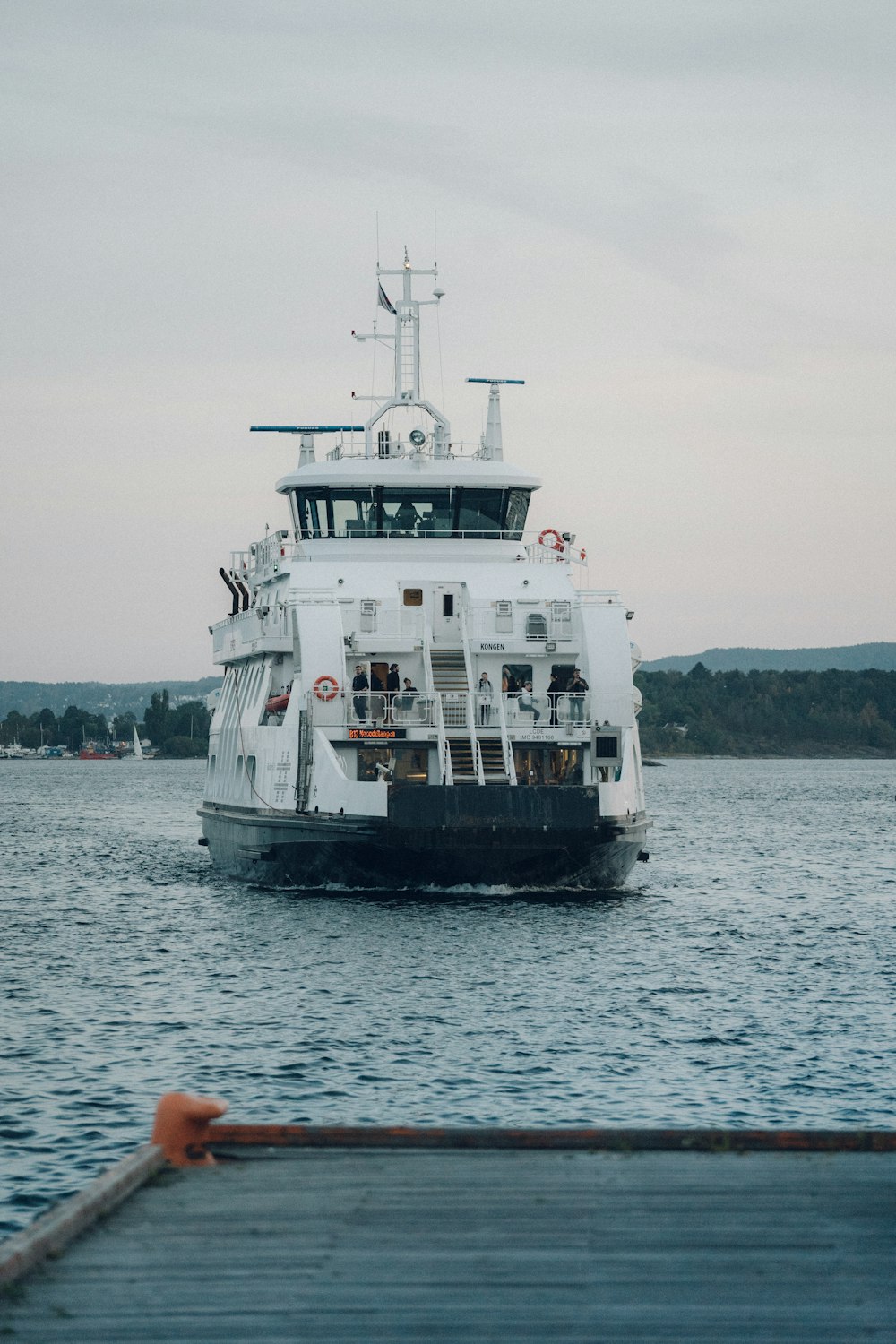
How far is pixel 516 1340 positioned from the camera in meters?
6.46

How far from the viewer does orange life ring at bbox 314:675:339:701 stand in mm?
29812

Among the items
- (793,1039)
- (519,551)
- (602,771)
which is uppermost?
(519,551)

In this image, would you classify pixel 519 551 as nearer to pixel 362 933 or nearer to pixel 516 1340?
pixel 362 933

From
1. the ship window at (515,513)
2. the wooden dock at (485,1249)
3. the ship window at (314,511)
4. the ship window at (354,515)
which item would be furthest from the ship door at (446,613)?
the wooden dock at (485,1249)

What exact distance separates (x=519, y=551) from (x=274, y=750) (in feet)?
25.7

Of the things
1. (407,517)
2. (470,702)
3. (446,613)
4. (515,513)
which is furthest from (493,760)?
(515,513)

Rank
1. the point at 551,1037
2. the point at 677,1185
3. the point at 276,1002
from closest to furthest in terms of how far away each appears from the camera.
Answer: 1. the point at 677,1185
2. the point at 551,1037
3. the point at 276,1002

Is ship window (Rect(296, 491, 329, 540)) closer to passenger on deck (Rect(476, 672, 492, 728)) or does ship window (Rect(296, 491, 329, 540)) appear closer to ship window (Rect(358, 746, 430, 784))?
passenger on deck (Rect(476, 672, 492, 728))

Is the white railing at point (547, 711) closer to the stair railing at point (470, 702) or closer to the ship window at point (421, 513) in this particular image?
the stair railing at point (470, 702)

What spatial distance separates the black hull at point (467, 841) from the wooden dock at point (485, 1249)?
17.9m

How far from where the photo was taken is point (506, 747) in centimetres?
2952

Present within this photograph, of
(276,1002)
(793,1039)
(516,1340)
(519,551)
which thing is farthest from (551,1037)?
(519,551)

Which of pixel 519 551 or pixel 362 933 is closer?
pixel 362 933

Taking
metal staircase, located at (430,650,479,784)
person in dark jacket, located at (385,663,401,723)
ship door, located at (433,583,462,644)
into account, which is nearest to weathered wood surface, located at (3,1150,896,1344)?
metal staircase, located at (430,650,479,784)
